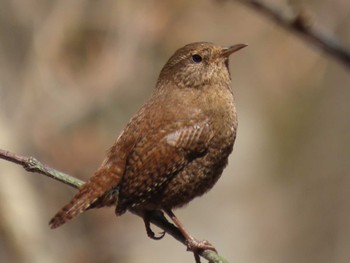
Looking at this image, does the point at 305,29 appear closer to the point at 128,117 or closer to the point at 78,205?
the point at 78,205

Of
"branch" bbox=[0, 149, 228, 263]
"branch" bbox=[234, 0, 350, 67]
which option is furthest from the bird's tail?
"branch" bbox=[234, 0, 350, 67]

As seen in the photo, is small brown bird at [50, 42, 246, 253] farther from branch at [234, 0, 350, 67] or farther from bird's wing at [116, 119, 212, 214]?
branch at [234, 0, 350, 67]

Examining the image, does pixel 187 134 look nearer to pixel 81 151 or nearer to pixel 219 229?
pixel 81 151

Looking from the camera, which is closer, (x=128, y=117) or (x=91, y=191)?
(x=91, y=191)

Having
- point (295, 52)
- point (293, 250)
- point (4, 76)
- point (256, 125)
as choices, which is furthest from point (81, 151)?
point (256, 125)

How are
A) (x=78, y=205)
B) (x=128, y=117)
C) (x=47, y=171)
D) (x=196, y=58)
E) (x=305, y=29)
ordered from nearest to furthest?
(x=305, y=29), (x=47, y=171), (x=78, y=205), (x=196, y=58), (x=128, y=117)

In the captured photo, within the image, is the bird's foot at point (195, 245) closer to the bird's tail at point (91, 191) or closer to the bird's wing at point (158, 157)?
the bird's wing at point (158, 157)

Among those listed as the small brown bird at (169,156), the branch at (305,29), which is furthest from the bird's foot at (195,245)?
the branch at (305,29)

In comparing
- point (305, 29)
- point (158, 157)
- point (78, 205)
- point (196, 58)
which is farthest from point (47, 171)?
point (305, 29)
